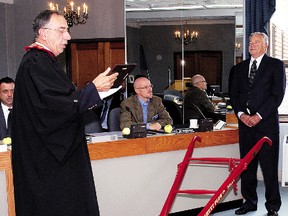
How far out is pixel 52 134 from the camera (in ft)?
7.04

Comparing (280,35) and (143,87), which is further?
(280,35)

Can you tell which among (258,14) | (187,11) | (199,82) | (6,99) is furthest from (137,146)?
(187,11)

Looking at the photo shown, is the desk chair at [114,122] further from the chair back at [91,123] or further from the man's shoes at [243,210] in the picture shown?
the man's shoes at [243,210]

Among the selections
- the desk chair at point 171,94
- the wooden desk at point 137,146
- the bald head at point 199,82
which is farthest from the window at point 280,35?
the wooden desk at point 137,146

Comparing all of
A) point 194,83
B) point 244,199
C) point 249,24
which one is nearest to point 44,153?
point 244,199

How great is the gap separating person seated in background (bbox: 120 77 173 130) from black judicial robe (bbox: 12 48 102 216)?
6.56 ft

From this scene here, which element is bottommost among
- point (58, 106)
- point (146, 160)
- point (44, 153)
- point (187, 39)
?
Result: point (146, 160)

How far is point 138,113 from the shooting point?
436 centimetres

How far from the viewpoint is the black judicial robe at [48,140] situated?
2.12 m

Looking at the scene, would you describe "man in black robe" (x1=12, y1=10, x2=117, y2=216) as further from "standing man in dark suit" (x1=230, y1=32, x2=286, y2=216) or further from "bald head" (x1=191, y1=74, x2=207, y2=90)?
"bald head" (x1=191, y1=74, x2=207, y2=90)

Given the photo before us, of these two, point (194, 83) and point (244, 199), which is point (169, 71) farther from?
point (244, 199)

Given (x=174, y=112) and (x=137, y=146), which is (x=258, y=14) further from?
(x=137, y=146)

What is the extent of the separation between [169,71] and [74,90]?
17.8 feet

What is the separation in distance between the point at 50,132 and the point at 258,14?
12.3 ft
